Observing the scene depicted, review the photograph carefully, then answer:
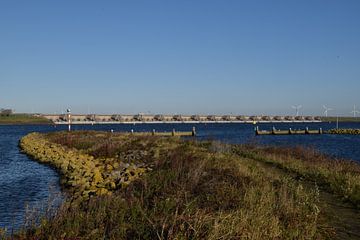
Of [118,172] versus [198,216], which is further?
[118,172]

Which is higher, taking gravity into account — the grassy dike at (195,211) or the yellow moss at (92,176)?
the grassy dike at (195,211)

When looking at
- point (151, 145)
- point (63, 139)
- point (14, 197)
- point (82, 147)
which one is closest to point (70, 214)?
point (14, 197)

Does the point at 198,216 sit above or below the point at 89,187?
above

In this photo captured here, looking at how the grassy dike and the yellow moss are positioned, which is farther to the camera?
the yellow moss

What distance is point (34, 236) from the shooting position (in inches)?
349

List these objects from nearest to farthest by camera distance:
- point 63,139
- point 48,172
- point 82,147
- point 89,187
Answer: point 89,187 < point 48,172 < point 82,147 < point 63,139

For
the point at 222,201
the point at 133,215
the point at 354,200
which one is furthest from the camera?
the point at 354,200

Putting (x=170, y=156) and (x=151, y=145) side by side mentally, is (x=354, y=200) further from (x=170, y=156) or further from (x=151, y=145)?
(x=151, y=145)

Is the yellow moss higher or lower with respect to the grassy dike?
lower

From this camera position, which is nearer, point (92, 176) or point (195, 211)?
point (195, 211)

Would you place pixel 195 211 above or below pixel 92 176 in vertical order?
above

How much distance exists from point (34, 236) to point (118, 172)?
13529 mm

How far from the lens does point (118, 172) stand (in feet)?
73.5

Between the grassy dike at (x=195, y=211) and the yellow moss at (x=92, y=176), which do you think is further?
the yellow moss at (x=92, y=176)
